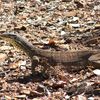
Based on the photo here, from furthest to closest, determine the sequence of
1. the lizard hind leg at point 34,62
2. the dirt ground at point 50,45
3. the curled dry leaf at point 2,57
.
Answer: the curled dry leaf at point 2,57, the lizard hind leg at point 34,62, the dirt ground at point 50,45

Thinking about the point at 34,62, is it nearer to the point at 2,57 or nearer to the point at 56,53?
the point at 56,53

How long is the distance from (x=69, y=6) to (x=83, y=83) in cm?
474

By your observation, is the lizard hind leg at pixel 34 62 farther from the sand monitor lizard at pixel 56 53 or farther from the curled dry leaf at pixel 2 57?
the curled dry leaf at pixel 2 57

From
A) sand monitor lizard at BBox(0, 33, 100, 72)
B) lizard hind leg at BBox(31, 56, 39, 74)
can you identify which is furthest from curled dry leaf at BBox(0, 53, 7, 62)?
lizard hind leg at BBox(31, 56, 39, 74)

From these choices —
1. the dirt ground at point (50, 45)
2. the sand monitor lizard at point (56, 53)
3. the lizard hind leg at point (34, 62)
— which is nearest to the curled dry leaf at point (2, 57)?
the dirt ground at point (50, 45)

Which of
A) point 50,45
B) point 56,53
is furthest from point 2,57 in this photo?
point 56,53

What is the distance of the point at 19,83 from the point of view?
700 centimetres

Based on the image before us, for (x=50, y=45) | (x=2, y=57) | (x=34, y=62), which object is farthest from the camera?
(x=50, y=45)

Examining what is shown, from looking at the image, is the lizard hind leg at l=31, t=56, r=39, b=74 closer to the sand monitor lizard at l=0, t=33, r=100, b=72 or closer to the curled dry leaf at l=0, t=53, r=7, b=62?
the sand monitor lizard at l=0, t=33, r=100, b=72

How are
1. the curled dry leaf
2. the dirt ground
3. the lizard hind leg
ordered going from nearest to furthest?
the dirt ground < the lizard hind leg < the curled dry leaf

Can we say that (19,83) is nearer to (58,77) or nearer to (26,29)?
(58,77)

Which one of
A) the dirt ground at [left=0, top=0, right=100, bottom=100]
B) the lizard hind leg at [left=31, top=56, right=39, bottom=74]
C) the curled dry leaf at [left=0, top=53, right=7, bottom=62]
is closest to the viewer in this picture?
the dirt ground at [left=0, top=0, right=100, bottom=100]

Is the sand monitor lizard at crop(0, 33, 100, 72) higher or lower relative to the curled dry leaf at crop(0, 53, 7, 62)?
higher

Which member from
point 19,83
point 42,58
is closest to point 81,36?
point 42,58
